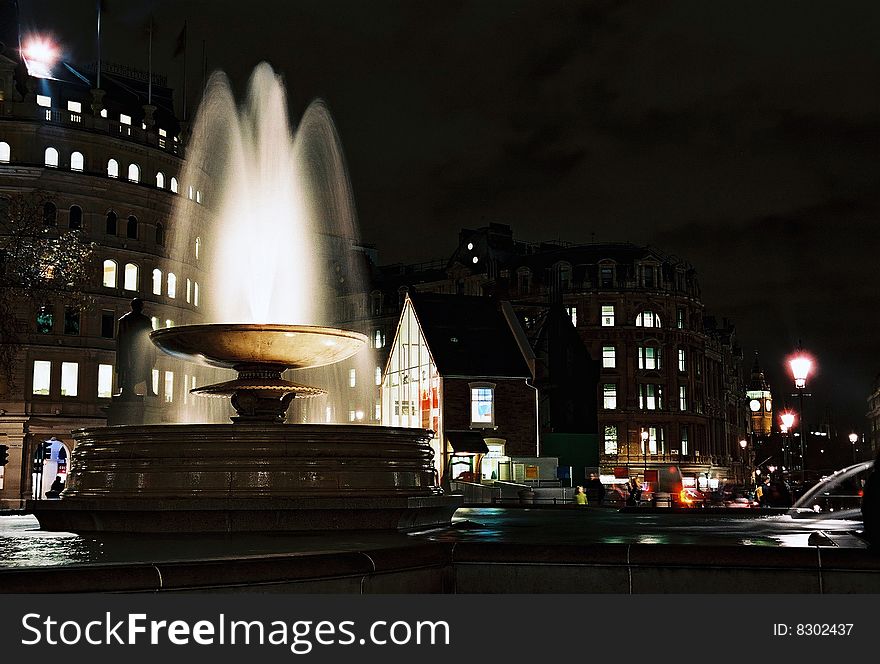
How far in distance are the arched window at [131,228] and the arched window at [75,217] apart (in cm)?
293

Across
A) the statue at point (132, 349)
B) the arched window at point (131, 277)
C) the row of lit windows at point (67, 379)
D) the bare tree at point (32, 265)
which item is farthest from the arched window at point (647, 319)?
the statue at point (132, 349)

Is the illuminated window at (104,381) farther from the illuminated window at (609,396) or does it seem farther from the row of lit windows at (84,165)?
the illuminated window at (609,396)

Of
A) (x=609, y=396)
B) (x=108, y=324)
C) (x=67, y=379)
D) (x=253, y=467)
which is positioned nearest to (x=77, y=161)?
(x=108, y=324)

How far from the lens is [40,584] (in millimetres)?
6586

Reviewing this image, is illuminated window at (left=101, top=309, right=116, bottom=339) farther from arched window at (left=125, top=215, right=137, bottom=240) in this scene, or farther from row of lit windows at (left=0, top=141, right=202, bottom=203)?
row of lit windows at (left=0, top=141, right=202, bottom=203)

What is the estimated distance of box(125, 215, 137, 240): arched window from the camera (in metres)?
61.0

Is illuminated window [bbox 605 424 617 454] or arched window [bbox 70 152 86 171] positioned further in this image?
illuminated window [bbox 605 424 617 454]

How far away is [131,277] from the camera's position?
6138 centimetres

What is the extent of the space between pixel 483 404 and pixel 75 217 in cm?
2577

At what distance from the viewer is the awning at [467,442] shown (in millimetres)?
54469

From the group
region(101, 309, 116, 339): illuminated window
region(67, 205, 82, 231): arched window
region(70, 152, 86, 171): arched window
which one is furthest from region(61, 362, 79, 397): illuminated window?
region(70, 152, 86, 171): arched window

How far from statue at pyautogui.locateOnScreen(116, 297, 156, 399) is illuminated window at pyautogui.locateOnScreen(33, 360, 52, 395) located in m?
33.0

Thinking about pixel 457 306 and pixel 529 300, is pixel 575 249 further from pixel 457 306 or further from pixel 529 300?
pixel 457 306

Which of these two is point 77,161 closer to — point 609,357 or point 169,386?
point 169,386
